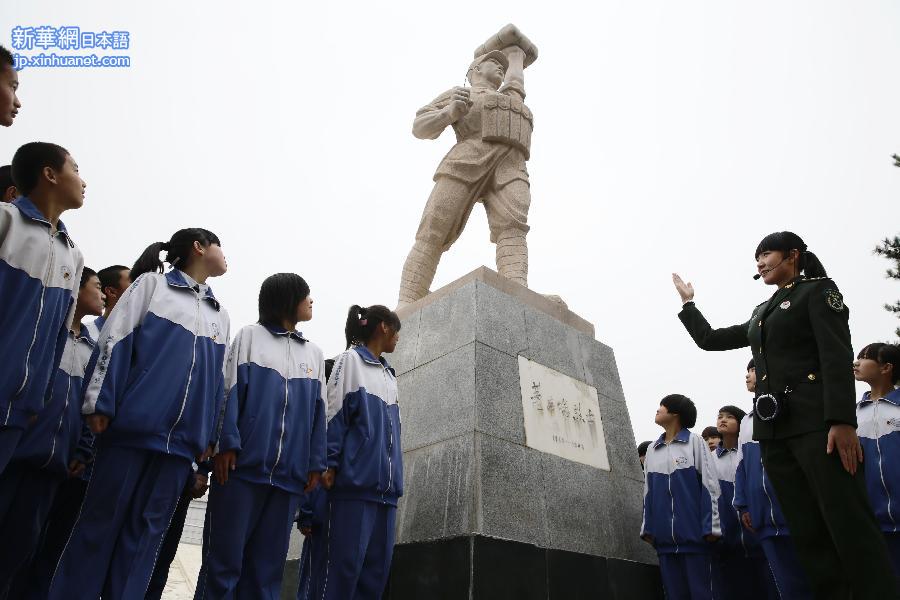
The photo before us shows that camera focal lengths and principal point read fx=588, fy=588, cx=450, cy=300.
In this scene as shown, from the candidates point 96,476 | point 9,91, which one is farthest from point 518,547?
point 9,91

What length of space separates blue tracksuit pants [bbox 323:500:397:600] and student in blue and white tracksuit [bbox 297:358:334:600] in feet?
0.39

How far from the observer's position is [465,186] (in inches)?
244

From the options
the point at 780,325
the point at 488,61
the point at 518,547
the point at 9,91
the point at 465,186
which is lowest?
the point at 518,547

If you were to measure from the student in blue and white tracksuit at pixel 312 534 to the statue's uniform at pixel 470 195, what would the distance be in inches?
109

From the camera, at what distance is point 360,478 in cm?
311

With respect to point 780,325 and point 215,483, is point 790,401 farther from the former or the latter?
point 215,483

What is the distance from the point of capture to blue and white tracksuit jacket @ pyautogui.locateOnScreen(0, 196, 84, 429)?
78.6 inches

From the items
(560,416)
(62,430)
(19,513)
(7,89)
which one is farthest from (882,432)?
(7,89)

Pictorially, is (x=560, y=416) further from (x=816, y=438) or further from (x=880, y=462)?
(x=816, y=438)

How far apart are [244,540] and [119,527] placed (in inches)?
22.2

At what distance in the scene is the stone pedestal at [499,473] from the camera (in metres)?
3.48

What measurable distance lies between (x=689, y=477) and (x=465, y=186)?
139 inches

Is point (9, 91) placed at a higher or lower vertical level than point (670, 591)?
higher

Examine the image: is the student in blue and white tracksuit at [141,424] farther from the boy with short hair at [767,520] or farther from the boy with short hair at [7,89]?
the boy with short hair at [767,520]
